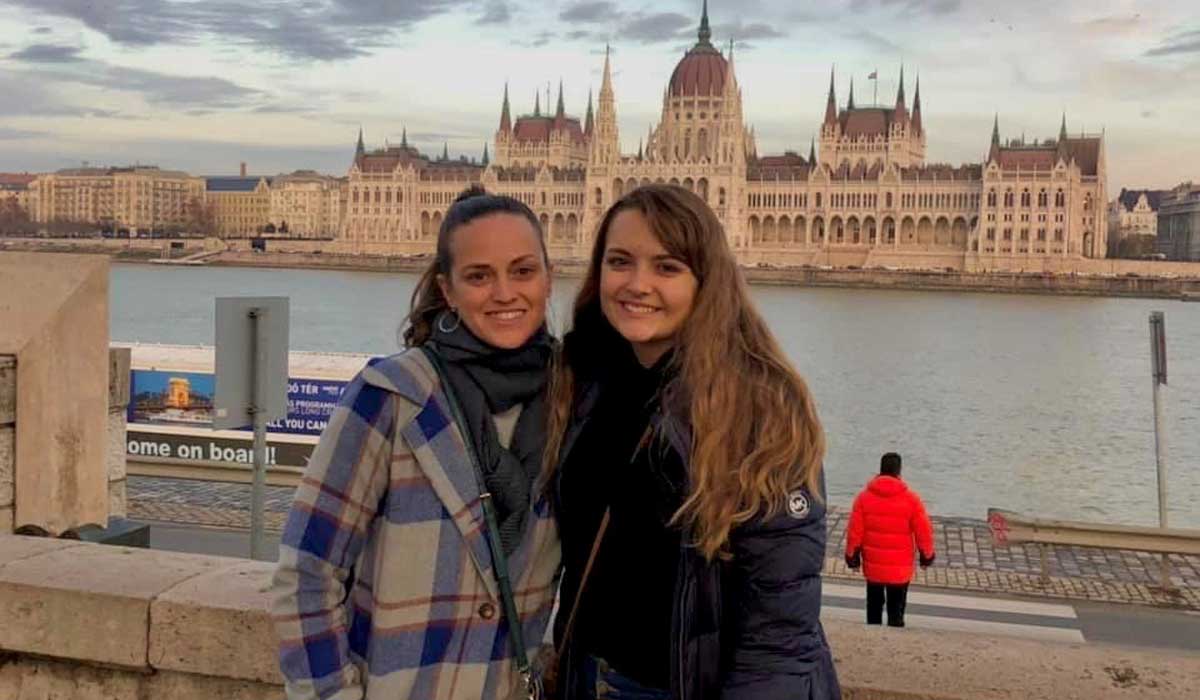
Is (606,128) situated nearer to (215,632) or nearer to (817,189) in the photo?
(817,189)

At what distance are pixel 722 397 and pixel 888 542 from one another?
4.01 m

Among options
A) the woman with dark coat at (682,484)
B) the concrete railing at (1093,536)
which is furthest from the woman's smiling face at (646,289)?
the concrete railing at (1093,536)

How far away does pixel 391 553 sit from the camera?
1348 millimetres

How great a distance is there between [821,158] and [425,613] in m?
83.9

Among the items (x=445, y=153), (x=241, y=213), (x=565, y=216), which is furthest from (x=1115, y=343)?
(x=241, y=213)

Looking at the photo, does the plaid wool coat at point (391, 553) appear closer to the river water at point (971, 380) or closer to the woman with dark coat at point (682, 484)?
the woman with dark coat at point (682, 484)

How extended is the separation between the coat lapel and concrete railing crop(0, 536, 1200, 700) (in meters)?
0.59

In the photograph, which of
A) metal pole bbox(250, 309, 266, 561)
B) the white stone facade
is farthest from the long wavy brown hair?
the white stone facade

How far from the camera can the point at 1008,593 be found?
19.9 feet

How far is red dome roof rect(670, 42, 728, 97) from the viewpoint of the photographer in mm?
82562

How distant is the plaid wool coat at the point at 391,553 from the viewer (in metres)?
1.34

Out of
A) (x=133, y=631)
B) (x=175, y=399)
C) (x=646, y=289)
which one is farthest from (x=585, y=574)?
(x=175, y=399)

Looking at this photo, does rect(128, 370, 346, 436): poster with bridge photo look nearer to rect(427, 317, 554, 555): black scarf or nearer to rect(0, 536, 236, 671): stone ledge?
rect(0, 536, 236, 671): stone ledge

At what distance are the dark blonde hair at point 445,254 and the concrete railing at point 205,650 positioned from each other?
58cm
